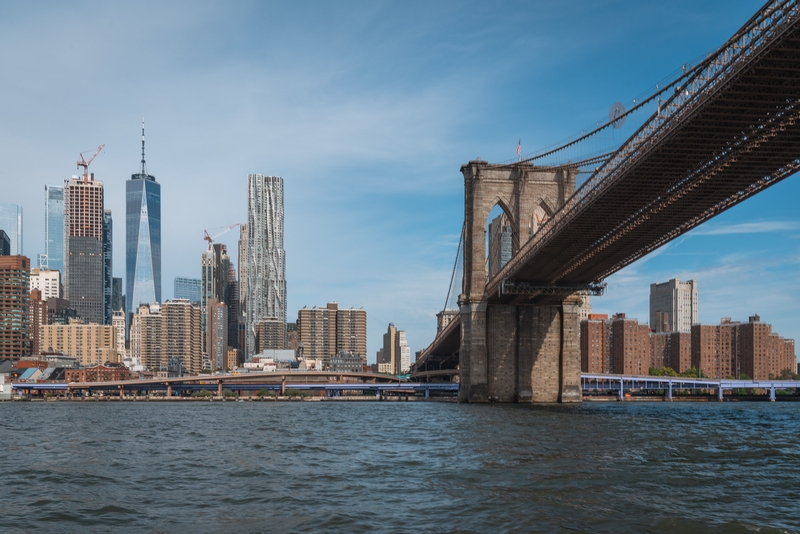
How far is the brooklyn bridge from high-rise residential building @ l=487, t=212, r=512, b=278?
21.6ft

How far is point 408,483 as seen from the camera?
18.7 m

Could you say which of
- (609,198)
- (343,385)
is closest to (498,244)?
(343,385)

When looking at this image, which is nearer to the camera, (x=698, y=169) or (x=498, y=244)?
(x=698, y=169)

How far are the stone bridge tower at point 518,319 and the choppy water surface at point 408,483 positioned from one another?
3585cm

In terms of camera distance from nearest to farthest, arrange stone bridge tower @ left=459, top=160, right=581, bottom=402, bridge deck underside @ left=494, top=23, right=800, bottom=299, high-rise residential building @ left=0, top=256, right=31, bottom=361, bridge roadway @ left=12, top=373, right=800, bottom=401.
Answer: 1. bridge deck underside @ left=494, top=23, right=800, bottom=299
2. stone bridge tower @ left=459, top=160, right=581, bottom=402
3. bridge roadway @ left=12, top=373, right=800, bottom=401
4. high-rise residential building @ left=0, top=256, right=31, bottom=361

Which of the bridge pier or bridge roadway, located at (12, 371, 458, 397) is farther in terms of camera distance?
bridge roadway, located at (12, 371, 458, 397)

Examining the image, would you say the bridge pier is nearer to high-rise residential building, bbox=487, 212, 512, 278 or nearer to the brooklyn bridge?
the brooklyn bridge

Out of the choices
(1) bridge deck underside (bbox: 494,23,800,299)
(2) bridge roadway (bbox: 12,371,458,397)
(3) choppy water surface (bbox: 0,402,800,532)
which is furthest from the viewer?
(2) bridge roadway (bbox: 12,371,458,397)

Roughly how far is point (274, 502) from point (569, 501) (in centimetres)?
575

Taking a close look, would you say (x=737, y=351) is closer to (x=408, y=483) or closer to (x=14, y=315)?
(x=14, y=315)

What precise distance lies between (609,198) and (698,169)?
5600 mm

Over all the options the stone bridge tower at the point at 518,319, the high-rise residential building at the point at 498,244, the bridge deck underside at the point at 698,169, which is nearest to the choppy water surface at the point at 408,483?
the bridge deck underside at the point at 698,169

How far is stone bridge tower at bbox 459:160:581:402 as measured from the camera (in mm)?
68500

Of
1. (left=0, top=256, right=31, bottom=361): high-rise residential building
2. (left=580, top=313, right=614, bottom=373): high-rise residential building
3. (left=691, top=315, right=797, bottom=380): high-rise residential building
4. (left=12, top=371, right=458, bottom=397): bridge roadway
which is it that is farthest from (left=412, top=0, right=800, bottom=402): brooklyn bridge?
(left=0, top=256, right=31, bottom=361): high-rise residential building
